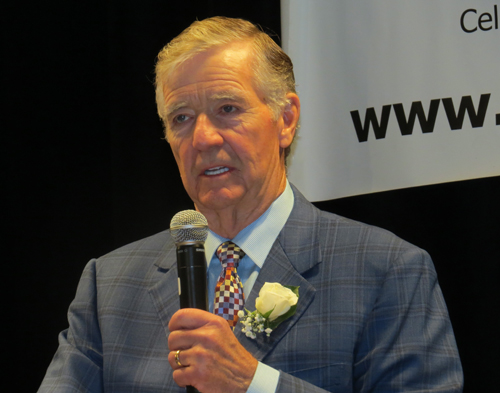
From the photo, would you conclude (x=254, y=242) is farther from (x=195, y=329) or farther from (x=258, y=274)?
(x=195, y=329)

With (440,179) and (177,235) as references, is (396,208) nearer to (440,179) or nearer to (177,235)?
(440,179)

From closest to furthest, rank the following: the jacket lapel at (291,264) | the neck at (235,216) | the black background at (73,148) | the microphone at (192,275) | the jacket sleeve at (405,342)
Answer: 1. the microphone at (192,275)
2. the jacket sleeve at (405,342)
3. the jacket lapel at (291,264)
4. the neck at (235,216)
5. the black background at (73,148)

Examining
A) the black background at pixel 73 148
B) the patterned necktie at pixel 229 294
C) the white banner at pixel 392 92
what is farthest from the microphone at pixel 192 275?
the black background at pixel 73 148

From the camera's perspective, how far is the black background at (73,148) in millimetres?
3148

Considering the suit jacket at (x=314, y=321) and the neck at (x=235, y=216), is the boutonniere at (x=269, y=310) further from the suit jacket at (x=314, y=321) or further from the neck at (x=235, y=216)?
the neck at (x=235, y=216)

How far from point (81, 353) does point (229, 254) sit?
1.85 feet

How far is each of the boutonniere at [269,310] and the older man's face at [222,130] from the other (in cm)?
38

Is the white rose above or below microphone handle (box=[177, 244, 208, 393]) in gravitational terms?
below

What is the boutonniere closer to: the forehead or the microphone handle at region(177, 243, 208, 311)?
the microphone handle at region(177, 243, 208, 311)

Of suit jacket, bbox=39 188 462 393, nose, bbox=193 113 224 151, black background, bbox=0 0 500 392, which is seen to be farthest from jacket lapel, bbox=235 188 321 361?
black background, bbox=0 0 500 392

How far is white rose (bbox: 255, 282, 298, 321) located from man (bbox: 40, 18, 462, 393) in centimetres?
8

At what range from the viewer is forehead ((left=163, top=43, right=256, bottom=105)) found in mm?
2191

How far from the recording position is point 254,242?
85.9 inches

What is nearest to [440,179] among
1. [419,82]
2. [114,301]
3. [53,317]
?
[419,82]
